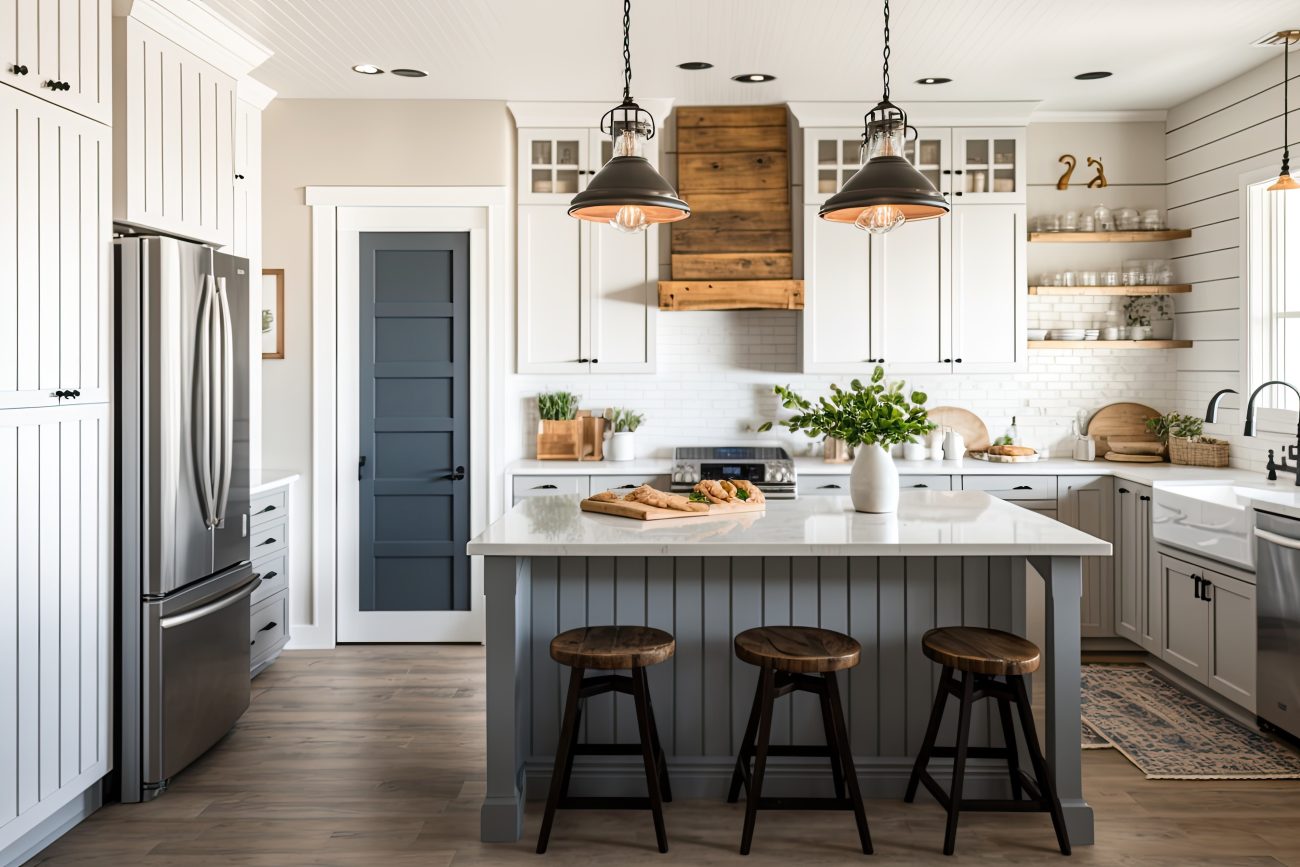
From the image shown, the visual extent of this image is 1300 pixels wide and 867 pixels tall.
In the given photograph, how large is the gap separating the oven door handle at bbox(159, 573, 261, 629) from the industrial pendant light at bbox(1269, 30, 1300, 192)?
4562mm

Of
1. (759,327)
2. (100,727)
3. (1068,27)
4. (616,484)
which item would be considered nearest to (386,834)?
(100,727)

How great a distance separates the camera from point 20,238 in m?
2.80

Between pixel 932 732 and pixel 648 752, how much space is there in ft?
2.95

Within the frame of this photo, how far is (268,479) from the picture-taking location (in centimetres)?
488

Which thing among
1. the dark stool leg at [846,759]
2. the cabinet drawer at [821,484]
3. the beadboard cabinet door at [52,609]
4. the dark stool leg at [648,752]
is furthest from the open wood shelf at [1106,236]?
the beadboard cabinet door at [52,609]

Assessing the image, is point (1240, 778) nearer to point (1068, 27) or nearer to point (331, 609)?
point (1068, 27)

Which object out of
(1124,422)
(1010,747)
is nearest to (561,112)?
(1124,422)

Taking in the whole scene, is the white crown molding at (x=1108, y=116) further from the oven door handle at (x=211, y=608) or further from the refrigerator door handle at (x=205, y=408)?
the oven door handle at (x=211, y=608)

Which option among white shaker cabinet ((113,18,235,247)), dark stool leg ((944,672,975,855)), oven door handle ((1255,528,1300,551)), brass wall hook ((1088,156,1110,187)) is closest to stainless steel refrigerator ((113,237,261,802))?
white shaker cabinet ((113,18,235,247))

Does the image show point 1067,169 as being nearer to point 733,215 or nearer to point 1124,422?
point 1124,422

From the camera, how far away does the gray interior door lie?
5.38 meters

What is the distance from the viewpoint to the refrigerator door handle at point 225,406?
368 cm

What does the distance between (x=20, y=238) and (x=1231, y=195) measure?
535cm

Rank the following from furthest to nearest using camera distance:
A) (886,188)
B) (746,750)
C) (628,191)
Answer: (746,750)
(628,191)
(886,188)
